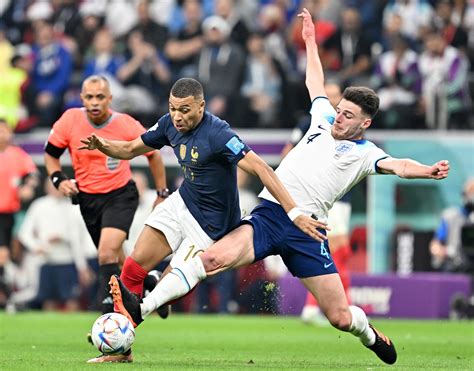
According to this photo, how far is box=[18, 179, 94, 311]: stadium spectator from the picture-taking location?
68.7ft

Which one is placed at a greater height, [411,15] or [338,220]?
[411,15]

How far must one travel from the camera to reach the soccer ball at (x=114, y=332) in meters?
9.77

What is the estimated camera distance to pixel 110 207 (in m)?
12.8

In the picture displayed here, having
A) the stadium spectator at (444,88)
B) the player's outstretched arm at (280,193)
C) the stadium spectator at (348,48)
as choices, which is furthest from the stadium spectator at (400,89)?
the player's outstretched arm at (280,193)

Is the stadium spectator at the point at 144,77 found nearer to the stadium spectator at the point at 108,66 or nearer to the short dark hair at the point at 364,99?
the stadium spectator at the point at 108,66

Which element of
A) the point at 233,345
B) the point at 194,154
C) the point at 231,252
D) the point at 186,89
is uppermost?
the point at 186,89

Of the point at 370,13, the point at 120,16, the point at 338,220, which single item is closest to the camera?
the point at 338,220

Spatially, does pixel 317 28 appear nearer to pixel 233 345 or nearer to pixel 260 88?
pixel 260 88

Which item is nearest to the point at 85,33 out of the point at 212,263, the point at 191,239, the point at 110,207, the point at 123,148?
the point at 110,207

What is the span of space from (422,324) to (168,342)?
5.58 metres

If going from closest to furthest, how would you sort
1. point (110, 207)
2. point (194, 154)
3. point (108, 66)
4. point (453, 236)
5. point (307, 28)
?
point (194, 154), point (307, 28), point (110, 207), point (453, 236), point (108, 66)

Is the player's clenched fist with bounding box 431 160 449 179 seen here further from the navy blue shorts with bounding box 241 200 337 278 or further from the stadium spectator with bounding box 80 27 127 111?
the stadium spectator with bounding box 80 27 127 111

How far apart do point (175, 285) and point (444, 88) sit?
1210cm

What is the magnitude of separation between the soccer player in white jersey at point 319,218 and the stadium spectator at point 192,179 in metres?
0.31
